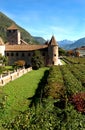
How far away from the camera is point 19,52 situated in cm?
7269

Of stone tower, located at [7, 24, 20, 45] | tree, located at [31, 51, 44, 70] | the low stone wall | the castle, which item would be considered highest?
stone tower, located at [7, 24, 20, 45]

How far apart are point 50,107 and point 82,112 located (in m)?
2.41

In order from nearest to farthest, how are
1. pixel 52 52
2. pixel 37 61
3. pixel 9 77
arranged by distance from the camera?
pixel 9 77 → pixel 37 61 → pixel 52 52

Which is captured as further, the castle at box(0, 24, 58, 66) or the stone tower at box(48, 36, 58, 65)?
the castle at box(0, 24, 58, 66)

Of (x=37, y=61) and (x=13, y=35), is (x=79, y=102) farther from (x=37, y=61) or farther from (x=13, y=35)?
(x=13, y=35)

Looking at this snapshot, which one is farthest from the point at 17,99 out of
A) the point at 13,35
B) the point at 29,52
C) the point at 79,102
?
the point at 13,35

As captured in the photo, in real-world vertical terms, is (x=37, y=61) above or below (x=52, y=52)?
below

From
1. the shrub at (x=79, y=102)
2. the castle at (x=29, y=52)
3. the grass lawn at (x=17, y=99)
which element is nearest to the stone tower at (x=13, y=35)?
the castle at (x=29, y=52)

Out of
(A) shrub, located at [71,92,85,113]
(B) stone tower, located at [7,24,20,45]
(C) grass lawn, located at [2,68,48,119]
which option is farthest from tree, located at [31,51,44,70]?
(A) shrub, located at [71,92,85,113]

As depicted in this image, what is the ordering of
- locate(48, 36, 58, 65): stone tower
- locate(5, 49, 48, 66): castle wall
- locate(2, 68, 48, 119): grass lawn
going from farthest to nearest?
1. locate(5, 49, 48, 66): castle wall
2. locate(48, 36, 58, 65): stone tower
3. locate(2, 68, 48, 119): grass lawn

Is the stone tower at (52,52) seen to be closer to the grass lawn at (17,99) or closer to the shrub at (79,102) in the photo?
the grass lawn at (17,99)

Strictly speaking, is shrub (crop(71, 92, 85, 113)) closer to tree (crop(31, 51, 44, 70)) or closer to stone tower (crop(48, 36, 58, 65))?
tree (crop(31, 51, 44, 70))

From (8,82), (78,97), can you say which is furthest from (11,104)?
(8,82)

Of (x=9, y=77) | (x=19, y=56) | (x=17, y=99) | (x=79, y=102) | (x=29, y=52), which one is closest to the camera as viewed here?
(x=79, y=102)
